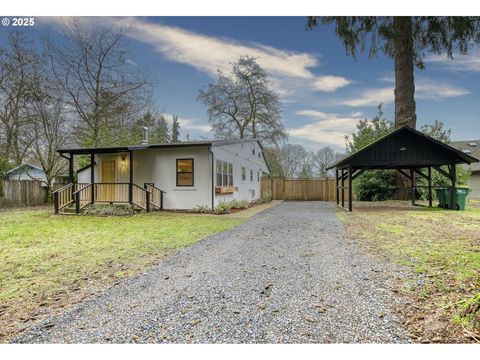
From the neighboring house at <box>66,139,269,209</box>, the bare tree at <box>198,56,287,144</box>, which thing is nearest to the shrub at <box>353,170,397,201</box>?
the neighboring house at <box>66,139,269,209</box>

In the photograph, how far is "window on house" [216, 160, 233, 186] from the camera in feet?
41.3

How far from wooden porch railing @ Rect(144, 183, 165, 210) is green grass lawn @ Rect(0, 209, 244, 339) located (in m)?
3.93

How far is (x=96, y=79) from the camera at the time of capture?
1620 centimetres

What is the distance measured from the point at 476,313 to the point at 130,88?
18090 mm

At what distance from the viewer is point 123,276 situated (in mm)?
3504

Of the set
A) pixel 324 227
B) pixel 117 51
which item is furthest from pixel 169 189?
pixel 117 51

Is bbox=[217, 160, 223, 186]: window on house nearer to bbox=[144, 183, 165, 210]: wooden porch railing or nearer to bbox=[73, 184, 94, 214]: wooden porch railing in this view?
bbox=[144, 183, 165, 210]: wooden porch railing

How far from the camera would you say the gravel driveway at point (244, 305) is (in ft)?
6.84

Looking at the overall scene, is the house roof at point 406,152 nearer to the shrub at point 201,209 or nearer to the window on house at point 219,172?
the window on house at point 219,172

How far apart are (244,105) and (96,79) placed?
11355 millimetres

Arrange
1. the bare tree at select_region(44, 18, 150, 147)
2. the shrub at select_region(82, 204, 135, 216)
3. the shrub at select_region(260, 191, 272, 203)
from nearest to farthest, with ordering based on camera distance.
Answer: the shrub at select_region(82, 204, 135, 216)
the bare tree at select_region(44, 18, 150, 147)
the shrub at select_region(260, 191, 272, 203)

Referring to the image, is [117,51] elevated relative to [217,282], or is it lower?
elevated

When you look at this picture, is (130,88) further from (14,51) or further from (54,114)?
(14,51)

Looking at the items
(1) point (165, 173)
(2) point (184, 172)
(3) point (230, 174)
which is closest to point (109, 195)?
(1) point (165, 173)
